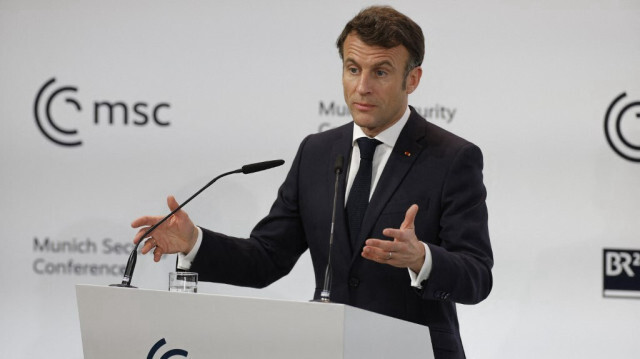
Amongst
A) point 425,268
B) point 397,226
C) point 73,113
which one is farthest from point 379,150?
point 73,113

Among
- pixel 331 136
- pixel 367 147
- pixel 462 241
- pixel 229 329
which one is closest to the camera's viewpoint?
pixel 229 329

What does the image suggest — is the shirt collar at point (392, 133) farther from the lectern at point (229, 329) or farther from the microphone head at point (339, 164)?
the lectern at point (229, 329)

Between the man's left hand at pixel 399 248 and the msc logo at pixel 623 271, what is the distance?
223 centimetres

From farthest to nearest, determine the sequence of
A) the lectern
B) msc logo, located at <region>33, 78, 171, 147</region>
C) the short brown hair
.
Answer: msc logo, located at <region>33, 78, 171, 147</region> < the short brown hair < the lectern

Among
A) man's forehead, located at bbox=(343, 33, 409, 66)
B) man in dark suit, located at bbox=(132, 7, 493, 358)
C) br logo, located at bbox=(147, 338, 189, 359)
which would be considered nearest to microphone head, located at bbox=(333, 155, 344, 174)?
man in dark suit, located at bbox=(132, 7, 493, 358)

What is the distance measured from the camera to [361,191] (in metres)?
3.02

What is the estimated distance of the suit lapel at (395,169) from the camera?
294 centimetres

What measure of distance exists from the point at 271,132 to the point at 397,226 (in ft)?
5.85

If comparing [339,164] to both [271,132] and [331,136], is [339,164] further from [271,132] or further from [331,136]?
[271,132]

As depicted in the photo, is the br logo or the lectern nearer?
the lectern

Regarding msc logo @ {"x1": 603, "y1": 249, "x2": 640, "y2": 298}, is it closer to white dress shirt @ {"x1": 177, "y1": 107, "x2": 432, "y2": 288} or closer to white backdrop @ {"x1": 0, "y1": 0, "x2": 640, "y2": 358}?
white backdrop @ {"x1": 0, "y1": 0, "x2": 640, "y2": 358}

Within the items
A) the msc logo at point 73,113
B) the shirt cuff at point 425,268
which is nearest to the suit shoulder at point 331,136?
the shirt cuff at point 425,268

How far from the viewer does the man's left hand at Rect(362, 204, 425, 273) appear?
229 centimetres

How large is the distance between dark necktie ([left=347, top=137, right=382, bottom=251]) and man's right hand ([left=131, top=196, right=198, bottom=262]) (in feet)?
1.76
